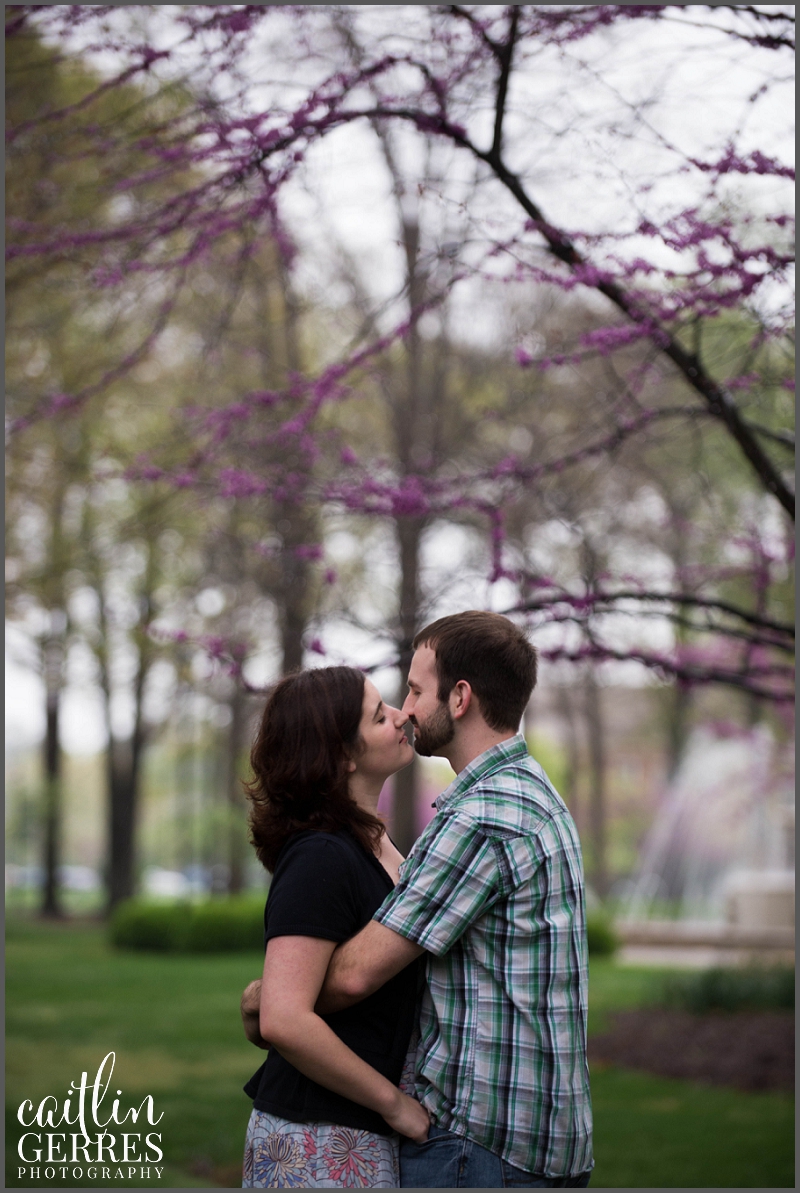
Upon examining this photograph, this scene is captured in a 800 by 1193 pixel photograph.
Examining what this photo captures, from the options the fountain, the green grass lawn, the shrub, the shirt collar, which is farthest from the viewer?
the fountain

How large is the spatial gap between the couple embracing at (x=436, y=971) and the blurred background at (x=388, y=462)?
5.75ft

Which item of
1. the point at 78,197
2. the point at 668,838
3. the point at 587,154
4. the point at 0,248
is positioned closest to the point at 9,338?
the point at 78,197

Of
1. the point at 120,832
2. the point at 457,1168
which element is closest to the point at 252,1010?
the point at 457,1168

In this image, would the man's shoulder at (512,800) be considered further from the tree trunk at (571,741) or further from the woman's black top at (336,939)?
the tree trunk at (571,741)

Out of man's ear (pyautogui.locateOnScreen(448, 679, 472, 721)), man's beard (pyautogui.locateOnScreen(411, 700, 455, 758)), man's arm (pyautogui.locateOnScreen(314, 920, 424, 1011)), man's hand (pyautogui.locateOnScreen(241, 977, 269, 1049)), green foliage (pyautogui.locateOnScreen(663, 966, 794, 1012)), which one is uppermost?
man's ear (pyautogui.locateOnScreen(448, 679, 472, 721))

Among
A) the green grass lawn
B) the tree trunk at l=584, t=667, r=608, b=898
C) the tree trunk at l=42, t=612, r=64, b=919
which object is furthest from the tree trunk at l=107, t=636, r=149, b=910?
the tree trunk at l=584, t=667, r=608, b=898

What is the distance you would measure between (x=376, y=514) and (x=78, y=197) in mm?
3680

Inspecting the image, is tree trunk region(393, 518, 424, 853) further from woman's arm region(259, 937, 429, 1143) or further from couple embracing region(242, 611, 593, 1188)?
woman's arm region(259, 937, 429, 1143)

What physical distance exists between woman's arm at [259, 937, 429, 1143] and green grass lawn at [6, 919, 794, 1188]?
155 inches

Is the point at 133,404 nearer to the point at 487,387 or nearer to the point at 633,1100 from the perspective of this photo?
the point at 487,387

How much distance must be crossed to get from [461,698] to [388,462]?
113 inches

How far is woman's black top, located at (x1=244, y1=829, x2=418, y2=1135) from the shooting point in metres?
2.31

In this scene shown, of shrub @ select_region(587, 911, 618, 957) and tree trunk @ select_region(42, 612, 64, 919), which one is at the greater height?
tree trunk @ select_region(42, 612, 64, 919)

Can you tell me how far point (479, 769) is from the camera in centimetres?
246
